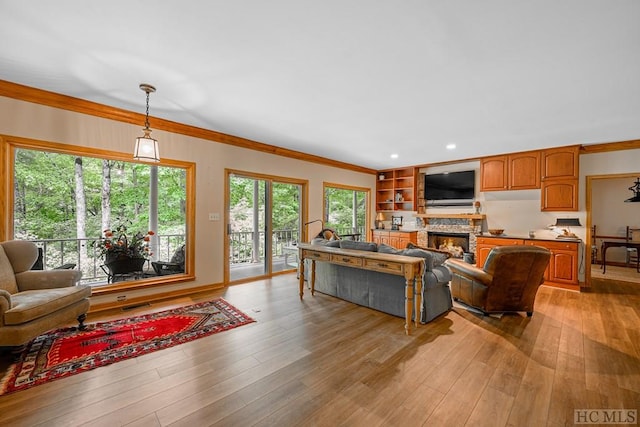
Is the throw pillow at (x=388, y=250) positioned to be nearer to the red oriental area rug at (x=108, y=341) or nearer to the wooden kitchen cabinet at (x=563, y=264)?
the red oriental area rug at (x=108, y=341)

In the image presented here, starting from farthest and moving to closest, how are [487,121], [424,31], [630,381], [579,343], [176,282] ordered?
[176,282] → [487,121] → [579,343] → [630,381] → [424,31]

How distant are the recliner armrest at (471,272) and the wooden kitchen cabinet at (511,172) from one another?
287cm

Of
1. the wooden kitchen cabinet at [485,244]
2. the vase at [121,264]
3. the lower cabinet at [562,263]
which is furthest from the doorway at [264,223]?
the lower cabinet at [562,263]

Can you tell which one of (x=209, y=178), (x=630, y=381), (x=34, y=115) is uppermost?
(x=34, y=115)

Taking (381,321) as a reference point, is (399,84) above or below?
above

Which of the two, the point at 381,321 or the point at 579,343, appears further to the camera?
the point at 381,321

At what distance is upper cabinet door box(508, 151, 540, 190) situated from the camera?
5095mm

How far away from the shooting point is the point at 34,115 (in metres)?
2.98

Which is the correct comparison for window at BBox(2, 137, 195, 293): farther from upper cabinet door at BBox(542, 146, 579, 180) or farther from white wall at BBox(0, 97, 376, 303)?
upper cabinet door at BBox(542, 146, 579, 180)

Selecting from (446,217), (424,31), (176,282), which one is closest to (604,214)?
(446,217)

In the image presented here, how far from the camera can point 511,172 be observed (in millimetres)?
5379

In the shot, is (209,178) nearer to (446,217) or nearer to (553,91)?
(553,91)

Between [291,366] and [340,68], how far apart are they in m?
2.63

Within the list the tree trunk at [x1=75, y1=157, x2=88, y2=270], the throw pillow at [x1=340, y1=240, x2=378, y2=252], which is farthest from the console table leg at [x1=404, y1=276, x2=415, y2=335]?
the tree trunk at [x1=75, y1=157, x2=88, y2=270]
